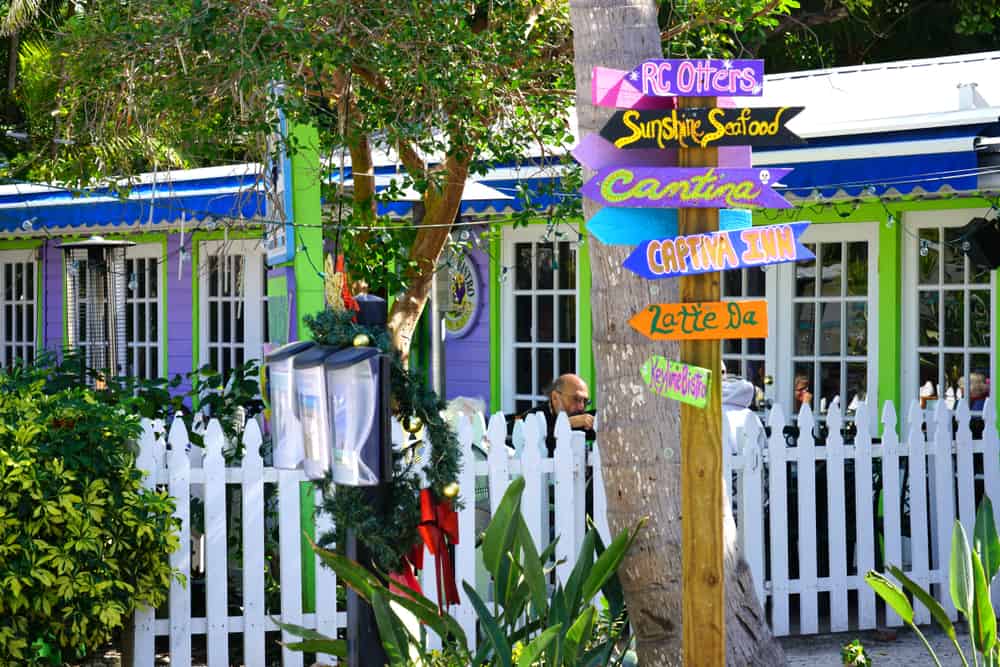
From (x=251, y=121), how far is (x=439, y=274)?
268 centimetres

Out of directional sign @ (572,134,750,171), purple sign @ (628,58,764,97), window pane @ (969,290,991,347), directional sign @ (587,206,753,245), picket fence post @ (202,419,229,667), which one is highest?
purple sign @ (628,58,764,97)

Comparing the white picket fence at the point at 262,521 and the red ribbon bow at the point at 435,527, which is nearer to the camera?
the red ribbon bow at the point at 435,527

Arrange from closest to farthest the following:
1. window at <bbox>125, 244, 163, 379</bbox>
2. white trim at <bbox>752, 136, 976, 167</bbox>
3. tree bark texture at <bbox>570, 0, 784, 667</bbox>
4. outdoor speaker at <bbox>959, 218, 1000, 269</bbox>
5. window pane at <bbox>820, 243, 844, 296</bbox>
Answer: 1. tree bark texture at <bbox>570, 0, 784, 667</bbox>
2. white trim at <bbox>752, 136, 976, 167</bbox>
3. outdoor speaker at <bbox>959, 218, 1000, 269</bbox>
4. window pane at <bbox>820, 243, 844, 296</bbox>
5. window at <bbox>125, 244, 163, 379</bbox>

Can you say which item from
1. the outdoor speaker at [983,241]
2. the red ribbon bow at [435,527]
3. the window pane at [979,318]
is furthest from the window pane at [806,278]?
the red ribbon bow at [435,527]

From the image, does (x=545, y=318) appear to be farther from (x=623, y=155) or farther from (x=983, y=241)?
(x=623, y=155)

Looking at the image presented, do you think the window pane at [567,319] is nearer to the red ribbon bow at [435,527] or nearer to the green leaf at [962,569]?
the red ribbon bow at [435,527]

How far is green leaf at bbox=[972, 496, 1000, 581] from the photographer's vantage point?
4816 millimetres

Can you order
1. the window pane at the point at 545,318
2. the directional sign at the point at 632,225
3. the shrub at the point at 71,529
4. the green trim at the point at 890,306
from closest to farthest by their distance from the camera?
the directional sign at the point at 632,225
the shrub at the point at 71,529
the green trim at the point at 890,306
the window pane at the point at 545,318

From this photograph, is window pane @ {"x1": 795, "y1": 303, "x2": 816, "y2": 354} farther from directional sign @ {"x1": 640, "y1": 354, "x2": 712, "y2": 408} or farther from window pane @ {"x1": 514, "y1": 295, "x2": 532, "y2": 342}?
directional sign @ {"x1": 640, "y1": 354, "x2": 712, "y2": 408}

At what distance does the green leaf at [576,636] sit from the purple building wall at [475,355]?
6.80 m

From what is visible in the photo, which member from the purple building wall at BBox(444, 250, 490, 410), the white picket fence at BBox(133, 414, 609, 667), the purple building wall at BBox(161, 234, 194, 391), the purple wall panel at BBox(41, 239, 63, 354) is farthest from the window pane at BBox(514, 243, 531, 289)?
the purple wall panel at BBox(41, 239, 63, 354)

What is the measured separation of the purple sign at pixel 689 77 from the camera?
363 cm

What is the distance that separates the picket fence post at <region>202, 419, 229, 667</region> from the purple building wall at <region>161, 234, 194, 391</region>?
7.87 m

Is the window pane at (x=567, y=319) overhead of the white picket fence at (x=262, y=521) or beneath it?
overhead
